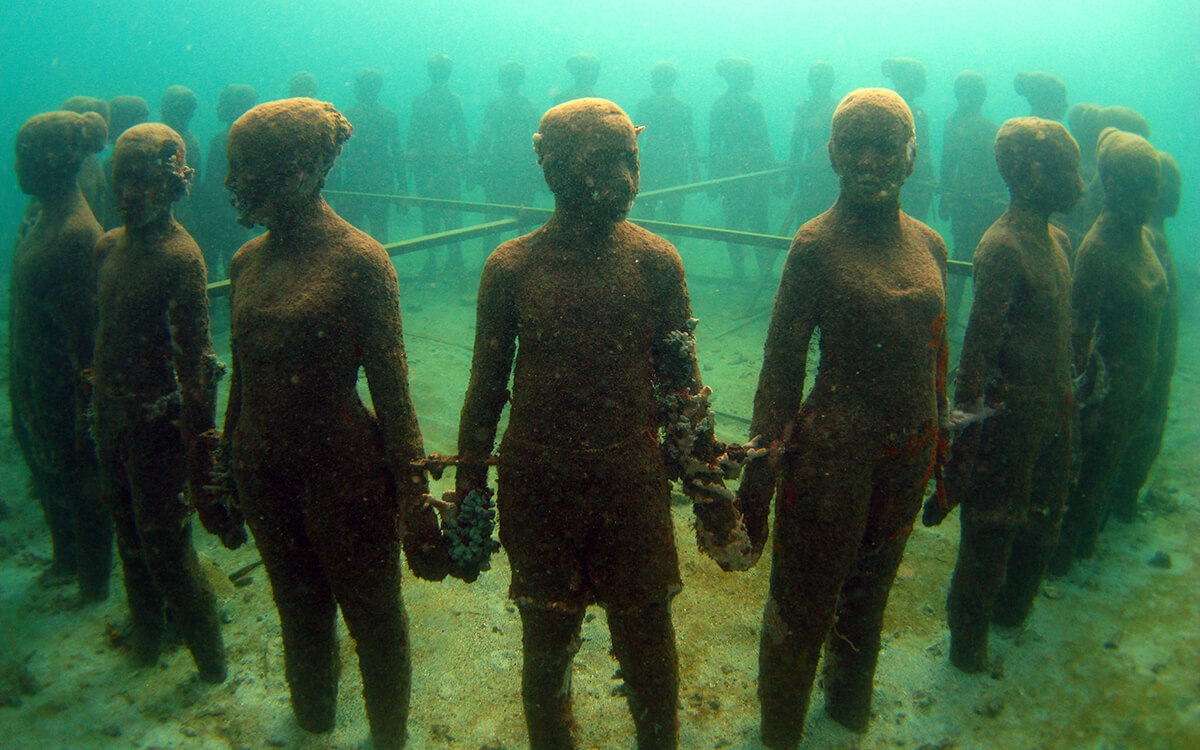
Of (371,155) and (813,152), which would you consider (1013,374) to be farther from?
(371,155)

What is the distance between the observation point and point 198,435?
2.37m

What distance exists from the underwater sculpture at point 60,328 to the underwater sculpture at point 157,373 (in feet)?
1.90

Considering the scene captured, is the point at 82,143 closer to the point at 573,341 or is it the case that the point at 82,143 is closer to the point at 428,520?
the point at 428,520

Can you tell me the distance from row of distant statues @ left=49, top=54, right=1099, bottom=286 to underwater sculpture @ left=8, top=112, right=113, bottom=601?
4866 mm

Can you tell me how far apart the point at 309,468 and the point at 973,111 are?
10179 mm

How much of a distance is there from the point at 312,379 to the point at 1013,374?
8.79 ft

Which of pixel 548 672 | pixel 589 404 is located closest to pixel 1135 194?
pixel 589 404

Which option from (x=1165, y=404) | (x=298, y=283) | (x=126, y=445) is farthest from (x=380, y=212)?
(x=1165, y=404)

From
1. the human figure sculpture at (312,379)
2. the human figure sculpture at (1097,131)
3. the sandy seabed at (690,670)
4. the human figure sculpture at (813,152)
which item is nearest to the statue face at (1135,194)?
the human figure sculpture at (1097,131)

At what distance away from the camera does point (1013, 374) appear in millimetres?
2625

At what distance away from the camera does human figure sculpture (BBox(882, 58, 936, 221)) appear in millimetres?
9422

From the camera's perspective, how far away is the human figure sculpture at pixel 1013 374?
2.57 m

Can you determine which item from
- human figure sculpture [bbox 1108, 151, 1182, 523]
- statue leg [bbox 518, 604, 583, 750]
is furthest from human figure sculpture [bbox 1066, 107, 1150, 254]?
statue leg [bbox 518, 604, 583, 750]

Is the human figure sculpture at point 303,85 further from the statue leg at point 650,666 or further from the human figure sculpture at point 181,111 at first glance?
the statue leg at point 650,666
